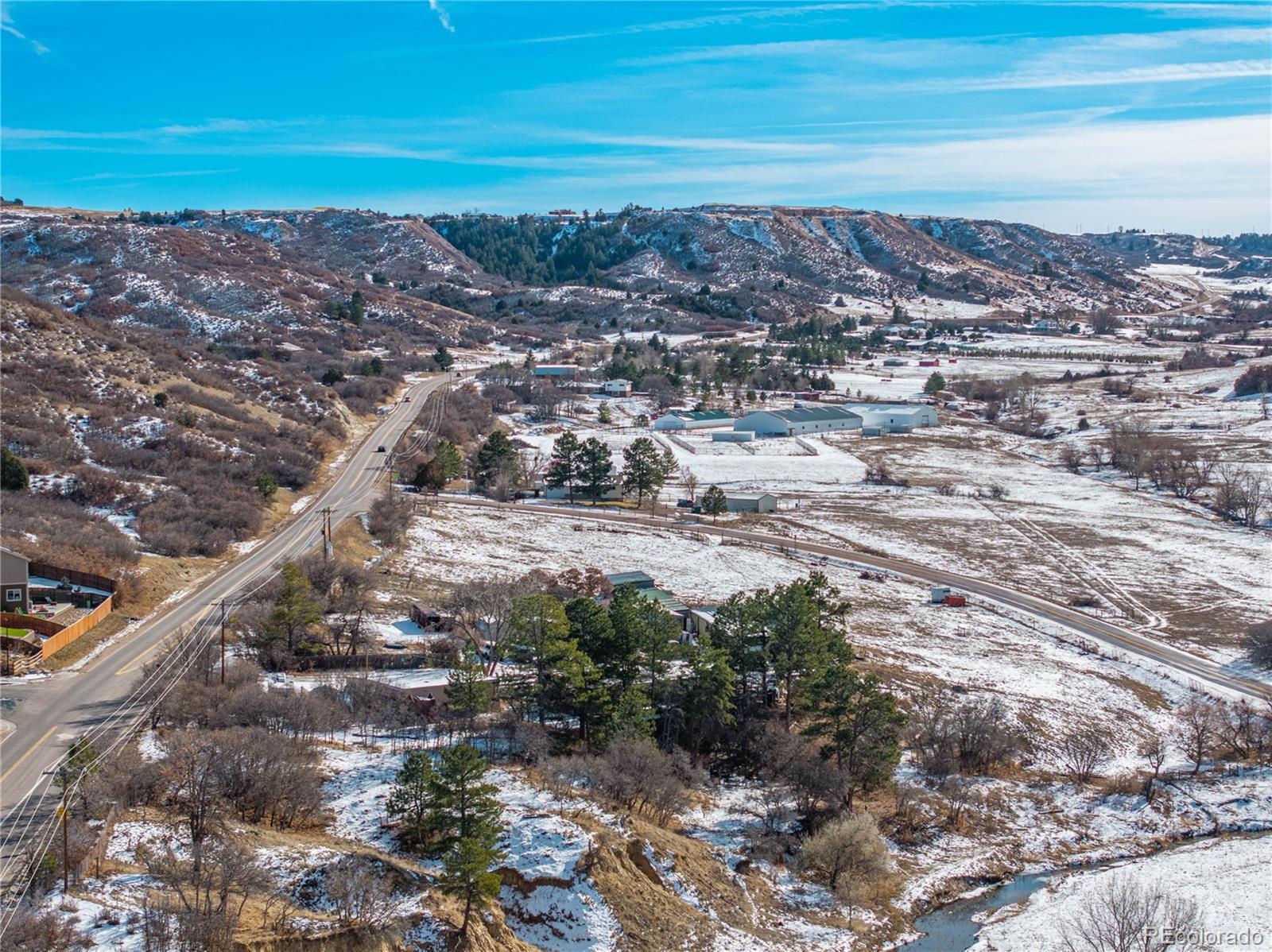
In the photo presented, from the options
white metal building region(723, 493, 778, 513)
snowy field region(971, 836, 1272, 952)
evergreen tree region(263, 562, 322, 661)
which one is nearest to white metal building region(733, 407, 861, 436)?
white metal building region(723, 493, 778, 513)

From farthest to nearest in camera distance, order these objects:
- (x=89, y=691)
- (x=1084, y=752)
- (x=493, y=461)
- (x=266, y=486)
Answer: (x=493, y=461), (x=266, y=486), (x=1084, y=752), (x=89, y=691)

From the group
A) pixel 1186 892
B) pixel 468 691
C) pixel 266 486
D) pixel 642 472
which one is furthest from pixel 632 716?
pixel 642 472

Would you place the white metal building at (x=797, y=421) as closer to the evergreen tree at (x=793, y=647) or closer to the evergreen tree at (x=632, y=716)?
the evergreen tree at (x=793, y=647)

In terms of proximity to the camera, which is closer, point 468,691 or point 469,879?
point 469,879

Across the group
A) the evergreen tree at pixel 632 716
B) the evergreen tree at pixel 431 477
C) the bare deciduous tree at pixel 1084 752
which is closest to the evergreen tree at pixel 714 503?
the evergreen tree at pixel 431 477

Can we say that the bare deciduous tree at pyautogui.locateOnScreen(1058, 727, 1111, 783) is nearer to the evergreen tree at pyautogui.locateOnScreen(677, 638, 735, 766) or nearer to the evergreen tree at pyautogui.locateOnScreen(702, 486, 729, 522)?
the evergreen tree at pyautogui.locateOnScreen(677, 638, 735, 766)

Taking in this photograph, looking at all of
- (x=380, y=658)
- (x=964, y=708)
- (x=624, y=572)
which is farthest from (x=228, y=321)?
(x=964, y=708)

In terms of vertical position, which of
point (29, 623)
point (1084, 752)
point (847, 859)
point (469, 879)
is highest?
point (29, 623)

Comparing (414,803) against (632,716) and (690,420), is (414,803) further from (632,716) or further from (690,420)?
(690,420)
